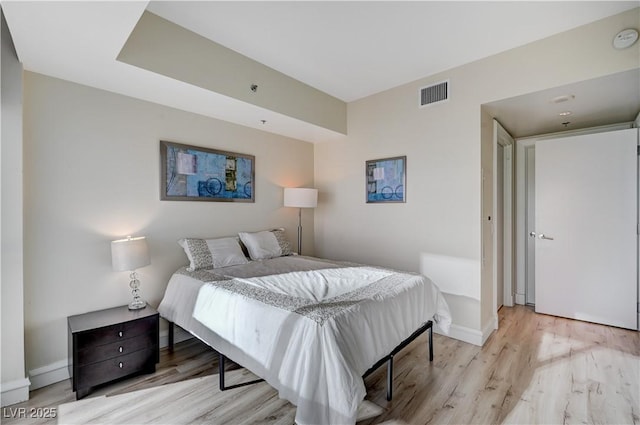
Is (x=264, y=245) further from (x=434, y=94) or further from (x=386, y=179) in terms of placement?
(x=434, y=94)

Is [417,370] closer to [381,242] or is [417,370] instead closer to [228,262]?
[381,242]

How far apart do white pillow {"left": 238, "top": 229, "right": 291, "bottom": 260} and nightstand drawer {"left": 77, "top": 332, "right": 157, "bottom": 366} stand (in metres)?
1.21

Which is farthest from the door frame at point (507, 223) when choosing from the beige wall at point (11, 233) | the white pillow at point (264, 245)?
the beige wall at point (11, 233)

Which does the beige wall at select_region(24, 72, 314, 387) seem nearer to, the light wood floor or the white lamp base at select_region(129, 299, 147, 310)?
the white lamp base at select_region(129, 299, 147, 310)

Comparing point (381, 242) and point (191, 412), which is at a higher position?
point (381, 242)

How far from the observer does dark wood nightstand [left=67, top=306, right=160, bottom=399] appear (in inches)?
80.3

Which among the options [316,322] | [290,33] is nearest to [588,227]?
[316,322]

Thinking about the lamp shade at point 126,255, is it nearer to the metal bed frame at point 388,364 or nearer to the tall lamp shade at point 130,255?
the tall lamp shade at point 130,255

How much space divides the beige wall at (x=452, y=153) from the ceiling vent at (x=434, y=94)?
0.06 metres

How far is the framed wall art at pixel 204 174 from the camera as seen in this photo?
2891 mm

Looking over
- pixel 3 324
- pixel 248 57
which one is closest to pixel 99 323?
pixel 3 324

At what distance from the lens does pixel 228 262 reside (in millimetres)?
2904

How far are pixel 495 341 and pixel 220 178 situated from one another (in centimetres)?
331

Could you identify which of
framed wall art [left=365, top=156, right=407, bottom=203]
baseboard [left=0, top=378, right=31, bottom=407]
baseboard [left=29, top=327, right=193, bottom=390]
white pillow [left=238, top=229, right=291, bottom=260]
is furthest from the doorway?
baseboard [left=0, top=378, right=31, bottom=407]
